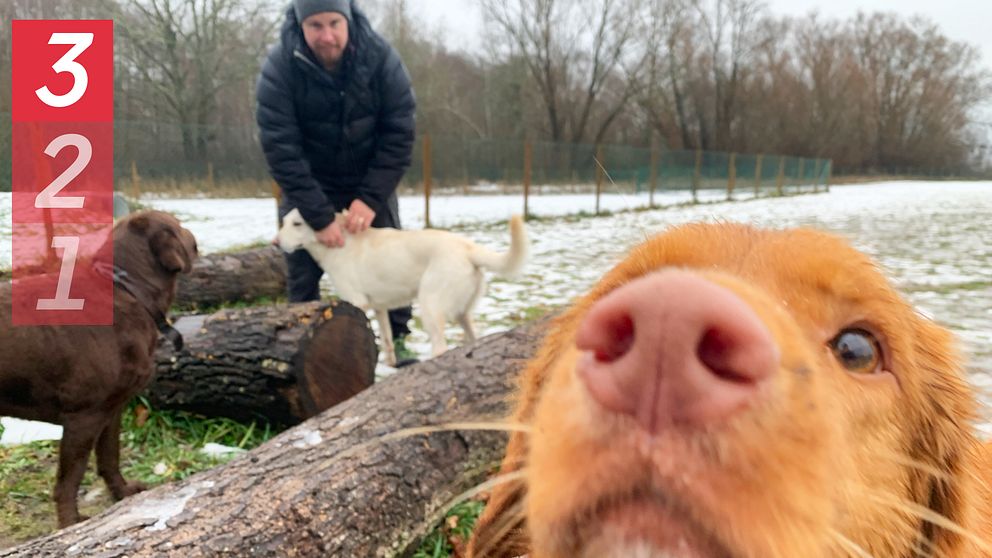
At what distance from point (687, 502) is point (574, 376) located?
0.66 ft

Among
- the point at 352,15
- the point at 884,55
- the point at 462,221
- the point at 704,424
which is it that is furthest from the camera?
the point at 884,55

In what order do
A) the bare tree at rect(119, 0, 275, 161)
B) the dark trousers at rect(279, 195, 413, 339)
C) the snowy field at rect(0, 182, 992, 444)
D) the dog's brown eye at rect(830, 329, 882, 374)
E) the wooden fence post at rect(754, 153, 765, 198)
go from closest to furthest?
the dog's brown eye at rect(830, 329, 882, 374) → the snowy field at rect(0, 182, 992, 444) → the dark trousers at rect(279, 195, 413, 339) → the bare tree at rect(119, 0, 275, 161) → the wooden fence post at rect(754, 153, 765, 198)

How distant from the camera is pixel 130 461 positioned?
3445 millimetres

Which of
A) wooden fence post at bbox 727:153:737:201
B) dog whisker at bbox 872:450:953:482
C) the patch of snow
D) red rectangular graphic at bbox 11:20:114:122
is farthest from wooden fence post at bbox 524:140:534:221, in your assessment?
dog whisker at bbox 872:450:953:482

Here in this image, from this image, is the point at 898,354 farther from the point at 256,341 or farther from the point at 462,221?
the point at 462,221

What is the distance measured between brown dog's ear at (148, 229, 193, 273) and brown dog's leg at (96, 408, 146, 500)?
31.5 inches

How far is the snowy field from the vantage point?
10.8 ft

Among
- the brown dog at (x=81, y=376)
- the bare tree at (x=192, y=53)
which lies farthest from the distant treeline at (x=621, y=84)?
the brown dog at (x=81, y=376)

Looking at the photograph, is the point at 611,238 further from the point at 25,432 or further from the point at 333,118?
the point at 25,432

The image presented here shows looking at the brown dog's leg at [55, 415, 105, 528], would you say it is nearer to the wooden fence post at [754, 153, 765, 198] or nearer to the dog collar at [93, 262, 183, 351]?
the dog collar at [93, 262, 183, 351]

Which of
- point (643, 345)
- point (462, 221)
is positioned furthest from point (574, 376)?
point (462, 221)

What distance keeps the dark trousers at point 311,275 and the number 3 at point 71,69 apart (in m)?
2.18

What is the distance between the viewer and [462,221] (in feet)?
48.1

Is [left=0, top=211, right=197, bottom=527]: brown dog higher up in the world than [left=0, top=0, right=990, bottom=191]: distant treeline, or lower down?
lower down
